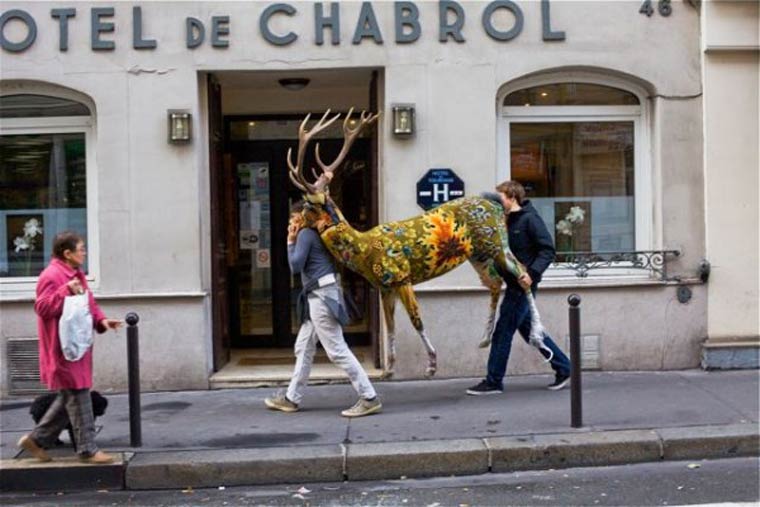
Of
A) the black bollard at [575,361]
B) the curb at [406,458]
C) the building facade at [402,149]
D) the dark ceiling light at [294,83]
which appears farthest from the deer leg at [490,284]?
the dark ceiling light at [294,83]

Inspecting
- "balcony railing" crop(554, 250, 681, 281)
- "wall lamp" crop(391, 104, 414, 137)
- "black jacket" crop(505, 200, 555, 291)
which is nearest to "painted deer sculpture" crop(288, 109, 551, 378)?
"black jacket" crop(505, 200, 555, 291)

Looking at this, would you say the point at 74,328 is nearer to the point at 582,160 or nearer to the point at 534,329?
the point at 534,329

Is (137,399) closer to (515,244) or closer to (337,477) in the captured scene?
(337,477)

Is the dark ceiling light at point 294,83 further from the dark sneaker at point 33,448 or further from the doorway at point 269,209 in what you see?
the dark sneaker at point 33,448

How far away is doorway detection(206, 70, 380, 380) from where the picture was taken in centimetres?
1087

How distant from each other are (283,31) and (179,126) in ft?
4.76

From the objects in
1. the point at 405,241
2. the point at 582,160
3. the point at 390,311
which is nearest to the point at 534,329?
the point at 390,311

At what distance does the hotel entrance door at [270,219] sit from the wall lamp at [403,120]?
186cm

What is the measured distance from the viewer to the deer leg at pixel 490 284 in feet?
26.3

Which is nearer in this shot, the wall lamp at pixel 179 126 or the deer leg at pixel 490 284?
the deer leg at pixel 490 284

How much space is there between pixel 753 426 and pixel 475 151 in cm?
380

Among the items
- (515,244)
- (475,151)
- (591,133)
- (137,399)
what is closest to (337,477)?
(137,399)

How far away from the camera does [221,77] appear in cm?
962

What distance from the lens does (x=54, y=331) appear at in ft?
20.6
